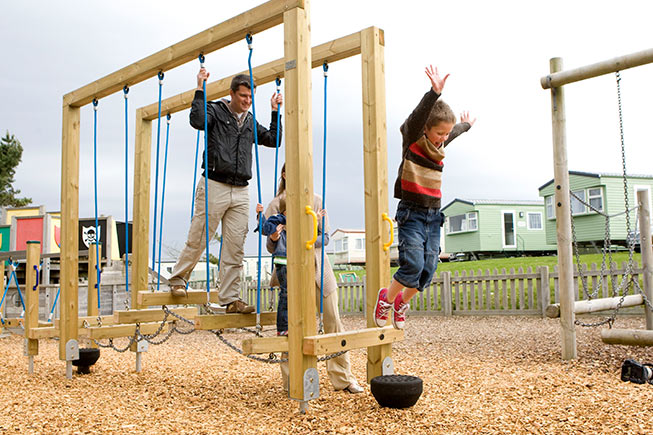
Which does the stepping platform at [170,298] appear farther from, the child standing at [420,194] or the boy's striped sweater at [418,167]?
the boy's striped sweater at [418,167]

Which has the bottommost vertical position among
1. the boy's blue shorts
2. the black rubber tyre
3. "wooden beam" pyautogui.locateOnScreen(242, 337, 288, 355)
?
the black rubber tyre

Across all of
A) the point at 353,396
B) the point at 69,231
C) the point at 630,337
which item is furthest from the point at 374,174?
the point at 69,231

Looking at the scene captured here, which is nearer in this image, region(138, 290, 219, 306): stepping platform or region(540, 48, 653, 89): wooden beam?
region(138, 290, 219, 306): stepping platform

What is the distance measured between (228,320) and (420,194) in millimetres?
1987

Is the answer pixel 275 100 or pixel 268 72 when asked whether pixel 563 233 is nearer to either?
pixel 275 100

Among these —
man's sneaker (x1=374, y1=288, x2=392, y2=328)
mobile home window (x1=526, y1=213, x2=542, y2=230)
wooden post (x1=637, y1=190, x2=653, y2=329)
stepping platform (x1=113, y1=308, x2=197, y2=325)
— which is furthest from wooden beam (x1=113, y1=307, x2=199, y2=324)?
mobile home window (x1=526, y1=213, x2=542, y2=230)

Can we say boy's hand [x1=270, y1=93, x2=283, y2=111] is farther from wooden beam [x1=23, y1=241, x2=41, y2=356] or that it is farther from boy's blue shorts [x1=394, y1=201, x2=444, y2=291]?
wooden beam [x1=23, y1=241, x2=41, y2=356]

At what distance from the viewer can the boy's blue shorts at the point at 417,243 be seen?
160 inches

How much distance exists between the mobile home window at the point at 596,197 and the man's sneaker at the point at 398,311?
2287 cm

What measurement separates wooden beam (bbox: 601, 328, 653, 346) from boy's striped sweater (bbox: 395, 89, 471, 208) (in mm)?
2875

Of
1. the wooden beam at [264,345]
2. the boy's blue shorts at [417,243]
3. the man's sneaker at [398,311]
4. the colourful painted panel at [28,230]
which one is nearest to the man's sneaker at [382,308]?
the man's sneaker at [398,311]

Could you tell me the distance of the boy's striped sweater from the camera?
13.5 ft

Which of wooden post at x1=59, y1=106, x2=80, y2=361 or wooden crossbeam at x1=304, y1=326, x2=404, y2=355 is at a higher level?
wooden post at x1=59, y1=106, x2=80, y2=361

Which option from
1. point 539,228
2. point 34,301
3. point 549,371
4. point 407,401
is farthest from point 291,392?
point 539,228
